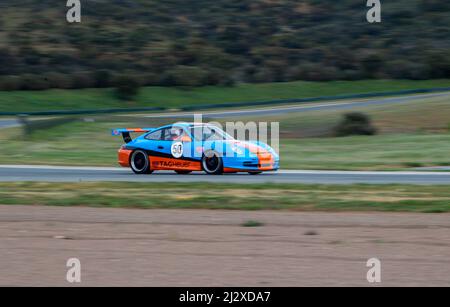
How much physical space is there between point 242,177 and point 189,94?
89.9ft

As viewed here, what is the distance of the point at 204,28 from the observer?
63.7m

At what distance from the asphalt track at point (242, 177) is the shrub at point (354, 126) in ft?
31.6

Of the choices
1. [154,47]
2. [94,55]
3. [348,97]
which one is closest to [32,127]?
[348,97]

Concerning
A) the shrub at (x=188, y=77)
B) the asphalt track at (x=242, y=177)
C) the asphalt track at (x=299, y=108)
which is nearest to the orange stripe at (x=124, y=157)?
the asphalt track at (x=242, y=177)

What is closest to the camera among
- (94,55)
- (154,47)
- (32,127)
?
(32,127)

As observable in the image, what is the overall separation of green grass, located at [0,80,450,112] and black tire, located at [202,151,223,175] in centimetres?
2373

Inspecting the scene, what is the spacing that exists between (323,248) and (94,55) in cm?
4828

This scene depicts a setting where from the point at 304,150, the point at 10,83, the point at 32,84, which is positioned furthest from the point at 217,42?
the point at 304,150

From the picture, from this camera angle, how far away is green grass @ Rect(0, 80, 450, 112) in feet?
135

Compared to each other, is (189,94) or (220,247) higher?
(189,94)

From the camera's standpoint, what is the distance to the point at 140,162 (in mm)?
19078

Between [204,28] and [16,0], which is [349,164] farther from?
[16,0]

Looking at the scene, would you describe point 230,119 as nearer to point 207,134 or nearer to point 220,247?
point 207,134

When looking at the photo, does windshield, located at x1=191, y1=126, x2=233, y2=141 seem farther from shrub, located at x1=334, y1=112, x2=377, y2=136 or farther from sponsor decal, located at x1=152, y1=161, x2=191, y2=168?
shrub, located at x1=334, y1=112, x2=377, y2=136
